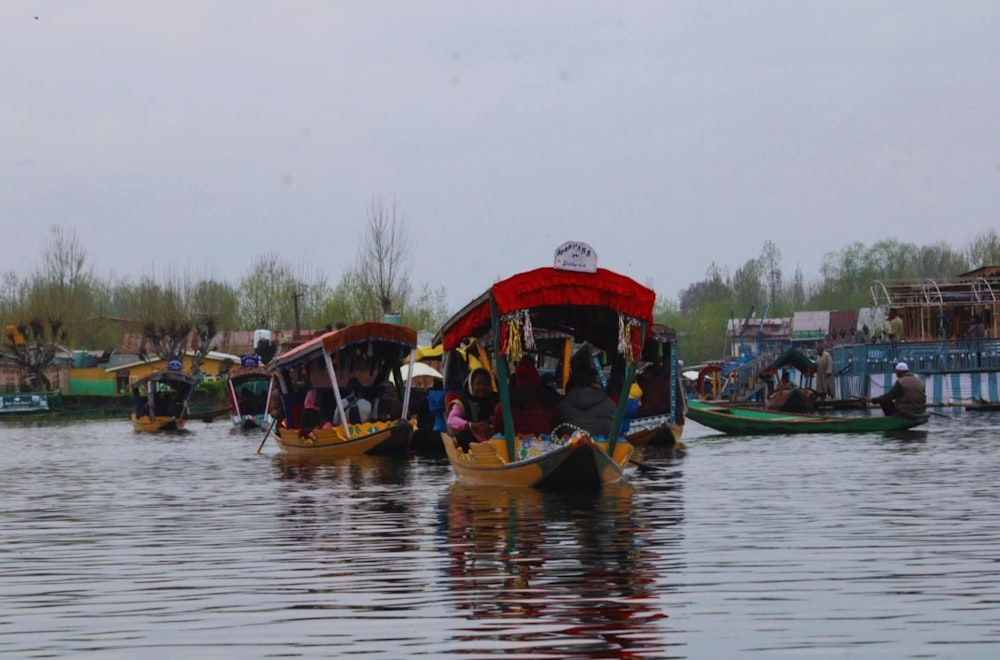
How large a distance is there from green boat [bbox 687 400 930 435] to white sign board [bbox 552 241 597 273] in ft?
51.1

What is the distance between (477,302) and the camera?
18.0 metres

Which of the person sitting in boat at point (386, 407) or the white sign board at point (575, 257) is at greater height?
the white sign board at point (575, 257)

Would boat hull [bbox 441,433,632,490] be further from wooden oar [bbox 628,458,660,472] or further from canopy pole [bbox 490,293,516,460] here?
wooden oar [bbox 628,458,660,472]

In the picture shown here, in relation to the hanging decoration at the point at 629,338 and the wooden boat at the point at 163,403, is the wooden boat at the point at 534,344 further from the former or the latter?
the wooden boat at the point at 163,403

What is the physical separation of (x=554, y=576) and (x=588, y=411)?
24.1 feet

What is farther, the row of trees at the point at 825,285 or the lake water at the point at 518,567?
the row of trees at the point at 825,285

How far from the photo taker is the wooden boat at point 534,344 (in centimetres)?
1695

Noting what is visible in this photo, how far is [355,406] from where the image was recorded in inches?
1188

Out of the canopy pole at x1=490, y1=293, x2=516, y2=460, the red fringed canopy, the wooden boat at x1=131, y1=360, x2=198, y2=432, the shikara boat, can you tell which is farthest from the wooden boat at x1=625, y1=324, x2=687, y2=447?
the wooden boat at x1=131, y1=360, x2=198, y2=432

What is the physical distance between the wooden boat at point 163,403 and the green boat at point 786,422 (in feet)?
73.2

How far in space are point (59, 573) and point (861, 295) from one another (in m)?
116

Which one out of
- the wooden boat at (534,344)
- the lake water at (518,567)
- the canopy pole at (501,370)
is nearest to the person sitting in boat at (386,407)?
the lake water at (518,567)

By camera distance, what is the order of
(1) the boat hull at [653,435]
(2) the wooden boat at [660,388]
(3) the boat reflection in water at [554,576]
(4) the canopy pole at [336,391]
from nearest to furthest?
(3) the boat reflection in water at [554,576] → (4) the canopy pole at [336,391] → (1) the boat hull at [653,435] → (2) the wooden boat at [660,388]

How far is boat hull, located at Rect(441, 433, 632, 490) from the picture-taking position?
55.6 feet
